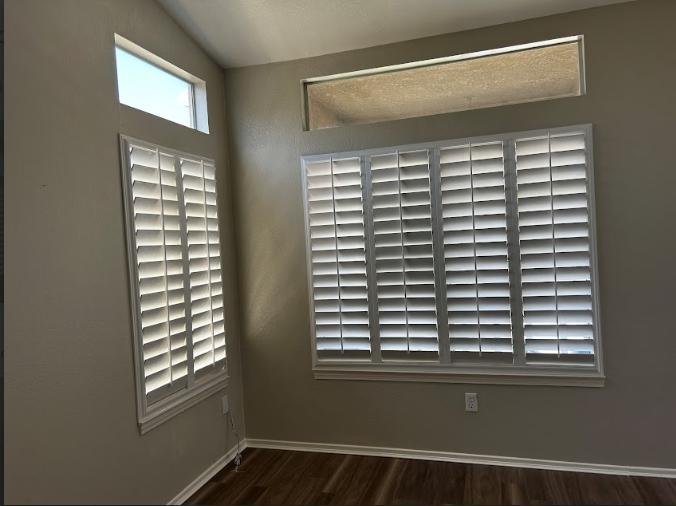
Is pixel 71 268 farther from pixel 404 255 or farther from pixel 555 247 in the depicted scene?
pixel 555 247

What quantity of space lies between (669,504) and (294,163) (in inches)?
111

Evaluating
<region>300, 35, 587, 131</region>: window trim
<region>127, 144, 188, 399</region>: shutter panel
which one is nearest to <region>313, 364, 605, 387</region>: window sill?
<region>127, 144, 188, 399</region>: shutter panel

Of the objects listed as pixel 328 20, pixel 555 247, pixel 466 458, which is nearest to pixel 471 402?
pixel 466 458

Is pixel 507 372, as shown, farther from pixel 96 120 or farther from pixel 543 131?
pixel 96 120

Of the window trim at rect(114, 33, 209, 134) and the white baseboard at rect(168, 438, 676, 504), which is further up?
the window trim at rect(114, 33, 209, 134)

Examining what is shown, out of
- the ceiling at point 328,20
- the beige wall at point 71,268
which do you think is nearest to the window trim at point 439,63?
the ceiling at point 328,20

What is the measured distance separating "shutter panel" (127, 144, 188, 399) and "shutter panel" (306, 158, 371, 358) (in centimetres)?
89

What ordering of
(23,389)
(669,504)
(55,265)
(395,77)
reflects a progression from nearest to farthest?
(23,389) → (55,265) → (669,504) → (395,77)

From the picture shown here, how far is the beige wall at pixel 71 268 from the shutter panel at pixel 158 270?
0.32 feet

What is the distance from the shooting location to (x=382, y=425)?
3.36 m

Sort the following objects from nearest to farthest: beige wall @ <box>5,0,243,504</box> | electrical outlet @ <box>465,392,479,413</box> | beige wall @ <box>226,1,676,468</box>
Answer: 1. beige wall @ <box>5,0,243,504</box>
2. beige wall @ <box>226,1,676,468</box>
3. electrical outlet @ <box>465,392,479,413</box>

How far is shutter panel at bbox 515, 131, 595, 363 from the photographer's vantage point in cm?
293

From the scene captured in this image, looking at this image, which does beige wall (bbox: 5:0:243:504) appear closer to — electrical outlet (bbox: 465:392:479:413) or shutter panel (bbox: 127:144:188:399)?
shutter panel (bbox: 127:144:188:399)

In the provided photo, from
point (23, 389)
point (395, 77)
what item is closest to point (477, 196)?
point (395, 77)
